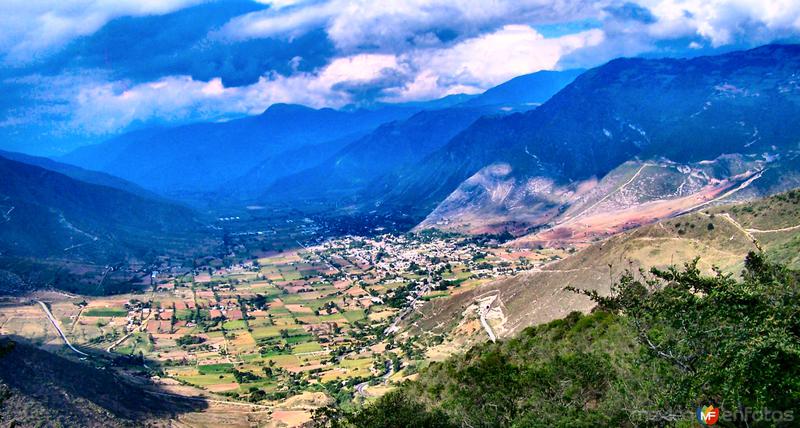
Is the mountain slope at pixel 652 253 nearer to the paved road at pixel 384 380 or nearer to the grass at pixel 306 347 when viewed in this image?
the paved road at pixel 384 380

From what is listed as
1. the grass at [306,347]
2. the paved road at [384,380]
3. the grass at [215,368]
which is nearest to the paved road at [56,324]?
the grass at [215,368]

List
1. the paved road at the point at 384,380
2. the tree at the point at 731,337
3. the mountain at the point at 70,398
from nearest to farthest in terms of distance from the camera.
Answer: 1. the tree at the point at 731,337
2. the mountain at the point at 70,398
3. the paved road at the point at 384,380

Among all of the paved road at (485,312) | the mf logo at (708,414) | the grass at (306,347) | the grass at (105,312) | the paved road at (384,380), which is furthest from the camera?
the grass at (105,312)

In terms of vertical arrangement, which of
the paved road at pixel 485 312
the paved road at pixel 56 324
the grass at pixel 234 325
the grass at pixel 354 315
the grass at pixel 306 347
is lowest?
the grass at pixel 354 315

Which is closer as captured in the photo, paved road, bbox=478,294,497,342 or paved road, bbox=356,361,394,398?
paved road, bbox=356,361,394,398

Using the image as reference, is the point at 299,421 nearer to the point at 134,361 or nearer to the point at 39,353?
the point at 39,353


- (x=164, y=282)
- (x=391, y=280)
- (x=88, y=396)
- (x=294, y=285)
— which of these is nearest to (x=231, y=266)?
(x=164, y=282)

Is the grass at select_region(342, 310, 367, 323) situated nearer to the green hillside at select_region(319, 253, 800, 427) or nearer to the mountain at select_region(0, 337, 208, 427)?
the mountain at select_region(0, 337, 208, 427)

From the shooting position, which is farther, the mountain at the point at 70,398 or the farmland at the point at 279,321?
the farmland at the point at 279,321

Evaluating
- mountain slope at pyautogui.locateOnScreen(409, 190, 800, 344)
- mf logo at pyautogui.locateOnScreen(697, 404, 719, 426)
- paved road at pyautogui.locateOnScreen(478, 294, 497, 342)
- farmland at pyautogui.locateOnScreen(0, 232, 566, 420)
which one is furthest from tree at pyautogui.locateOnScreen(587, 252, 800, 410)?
paved road at pyautogui.locateOnScreen(478, 294, 497, 342)
